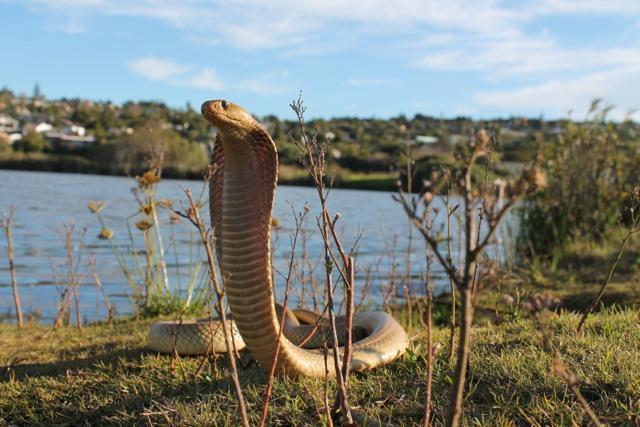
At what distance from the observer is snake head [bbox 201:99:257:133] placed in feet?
9.34

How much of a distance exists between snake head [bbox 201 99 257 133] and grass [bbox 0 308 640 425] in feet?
3.53

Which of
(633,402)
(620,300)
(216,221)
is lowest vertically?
(620,300)

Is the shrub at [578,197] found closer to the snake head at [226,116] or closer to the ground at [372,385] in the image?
the ground at [372,385]

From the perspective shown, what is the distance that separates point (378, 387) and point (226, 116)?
1.26 meters

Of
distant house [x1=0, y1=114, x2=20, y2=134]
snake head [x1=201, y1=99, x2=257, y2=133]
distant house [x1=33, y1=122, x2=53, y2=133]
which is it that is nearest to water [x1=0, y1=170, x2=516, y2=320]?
snake head [x1=201, y1=99, x2=257, y2=133]

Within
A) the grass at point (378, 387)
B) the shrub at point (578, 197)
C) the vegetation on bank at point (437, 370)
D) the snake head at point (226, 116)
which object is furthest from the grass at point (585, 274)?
the snake head at point (226, 116)

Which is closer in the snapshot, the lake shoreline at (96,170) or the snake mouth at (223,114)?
the snake mouth at (223,114)

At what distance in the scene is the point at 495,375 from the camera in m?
3.12

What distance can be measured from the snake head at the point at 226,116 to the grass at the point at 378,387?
108cm

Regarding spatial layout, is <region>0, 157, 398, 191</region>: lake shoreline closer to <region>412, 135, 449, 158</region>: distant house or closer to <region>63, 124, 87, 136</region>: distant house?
<region>63, 124, 87, 136</region>: distant house

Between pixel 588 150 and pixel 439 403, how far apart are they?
903cm

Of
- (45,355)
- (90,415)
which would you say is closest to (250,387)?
(90,415)

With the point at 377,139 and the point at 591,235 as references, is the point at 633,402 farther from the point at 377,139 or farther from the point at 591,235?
the point at 377,139

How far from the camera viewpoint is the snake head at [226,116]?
2.85m
